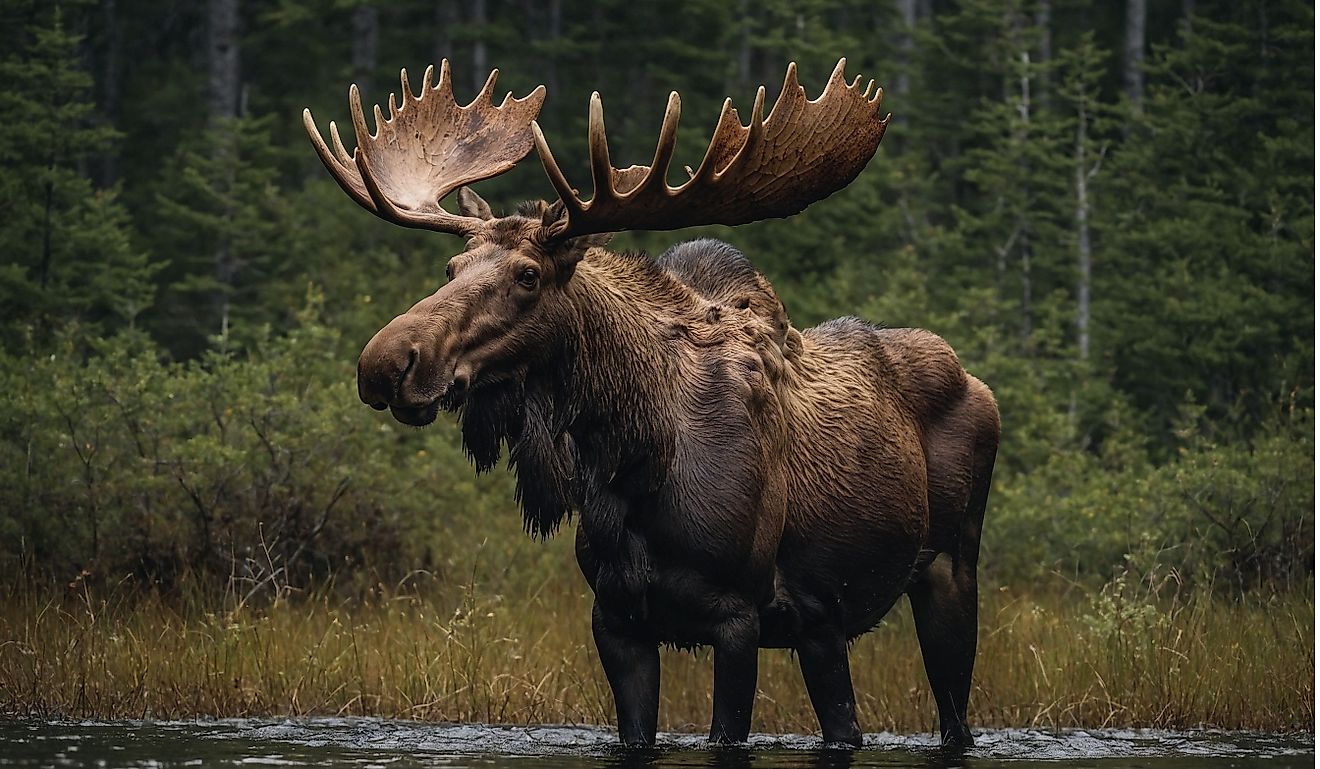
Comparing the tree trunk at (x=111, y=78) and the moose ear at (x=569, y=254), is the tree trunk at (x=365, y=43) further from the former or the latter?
the moose ear at (x=569, y=254)

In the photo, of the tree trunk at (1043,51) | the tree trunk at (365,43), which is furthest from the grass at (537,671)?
the tree trunk at (365,43)

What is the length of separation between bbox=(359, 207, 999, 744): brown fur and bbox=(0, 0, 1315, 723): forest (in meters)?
1.02

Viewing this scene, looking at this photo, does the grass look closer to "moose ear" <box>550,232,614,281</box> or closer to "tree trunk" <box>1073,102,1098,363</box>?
"moose ear" <box>550,232,614,281</box>

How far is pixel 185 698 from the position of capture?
27.4 ft

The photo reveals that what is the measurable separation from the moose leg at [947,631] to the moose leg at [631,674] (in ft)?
6.03

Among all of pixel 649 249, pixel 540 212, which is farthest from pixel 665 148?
pixel 649 249

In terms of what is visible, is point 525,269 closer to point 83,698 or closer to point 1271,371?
point 83,698

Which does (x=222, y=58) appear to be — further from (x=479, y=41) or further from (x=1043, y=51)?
(x=1043, y=51)

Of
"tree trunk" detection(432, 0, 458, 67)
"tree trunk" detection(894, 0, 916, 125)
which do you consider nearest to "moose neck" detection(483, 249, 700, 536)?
"tree trunk" detection(894, 0, 916, 125)

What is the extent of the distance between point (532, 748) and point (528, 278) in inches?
75.9

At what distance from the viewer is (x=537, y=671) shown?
930 cm

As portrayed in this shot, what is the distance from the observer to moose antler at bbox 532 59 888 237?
6.51 metres

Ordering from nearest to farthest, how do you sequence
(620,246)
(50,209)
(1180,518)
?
(1180,518), (50,209), (620,246)

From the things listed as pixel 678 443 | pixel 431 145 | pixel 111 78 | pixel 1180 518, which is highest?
pixel 111 78
